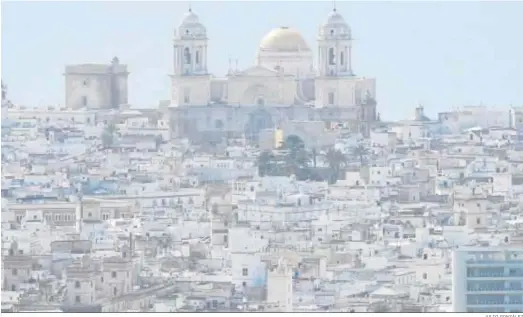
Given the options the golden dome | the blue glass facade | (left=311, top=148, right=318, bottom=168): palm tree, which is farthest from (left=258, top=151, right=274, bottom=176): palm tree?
the blue glass facade

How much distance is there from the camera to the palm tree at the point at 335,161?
43.8m

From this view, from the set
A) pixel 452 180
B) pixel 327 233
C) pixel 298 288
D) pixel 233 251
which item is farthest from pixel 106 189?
pixel 298 288

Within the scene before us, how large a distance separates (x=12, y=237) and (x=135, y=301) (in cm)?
694

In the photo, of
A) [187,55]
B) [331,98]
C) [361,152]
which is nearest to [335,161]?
[361,152]

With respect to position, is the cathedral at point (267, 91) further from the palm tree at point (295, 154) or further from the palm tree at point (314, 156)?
the palm tree at point (314, 156)

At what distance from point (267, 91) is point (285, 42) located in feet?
5.64

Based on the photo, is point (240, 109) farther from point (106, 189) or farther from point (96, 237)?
point (96, 237)

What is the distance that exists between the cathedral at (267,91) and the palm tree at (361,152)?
401cm

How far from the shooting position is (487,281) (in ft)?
77.7

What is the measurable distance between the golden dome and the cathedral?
0.04 ft

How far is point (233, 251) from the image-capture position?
30.9 metres

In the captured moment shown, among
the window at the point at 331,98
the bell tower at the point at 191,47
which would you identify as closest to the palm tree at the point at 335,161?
the window at the point at 331,98

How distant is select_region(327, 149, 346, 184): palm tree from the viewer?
144 ft

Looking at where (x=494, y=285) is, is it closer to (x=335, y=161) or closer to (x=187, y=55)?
(x=335, y=161)
